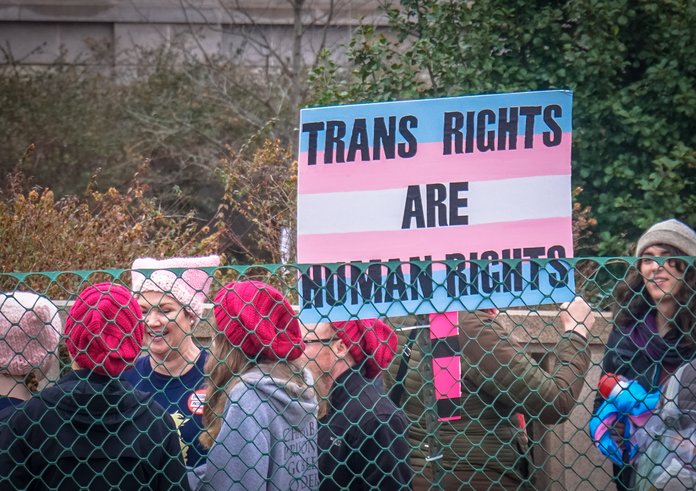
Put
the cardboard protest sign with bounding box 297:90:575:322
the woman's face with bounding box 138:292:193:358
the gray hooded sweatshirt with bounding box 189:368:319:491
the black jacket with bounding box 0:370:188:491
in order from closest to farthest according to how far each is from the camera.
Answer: the black jacket with bounding box 0:370:188:491 → the gray hooded sweatshirt with bounding box 189:368:319:491 → the cardboard protest sign with bounding box 297:90:575:322 → the woman's face with bounding box 138:292:193:358

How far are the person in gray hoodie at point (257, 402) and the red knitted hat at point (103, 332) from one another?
0.28 metres

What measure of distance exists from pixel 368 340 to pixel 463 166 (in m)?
0.66

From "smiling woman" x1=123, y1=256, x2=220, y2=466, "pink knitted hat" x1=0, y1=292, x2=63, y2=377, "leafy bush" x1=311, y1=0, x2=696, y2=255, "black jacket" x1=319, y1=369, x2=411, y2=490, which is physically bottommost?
"leafy bush" x1=311, y1=0, x2=696, y2=255

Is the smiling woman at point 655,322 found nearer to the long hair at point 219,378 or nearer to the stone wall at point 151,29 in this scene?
Result: the long hair at point 219,378

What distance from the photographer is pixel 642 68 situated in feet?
23.9

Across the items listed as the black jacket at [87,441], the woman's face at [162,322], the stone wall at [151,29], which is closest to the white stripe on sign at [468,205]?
the black jacket at [87,441]

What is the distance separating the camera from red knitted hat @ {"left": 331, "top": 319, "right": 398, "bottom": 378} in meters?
3.49

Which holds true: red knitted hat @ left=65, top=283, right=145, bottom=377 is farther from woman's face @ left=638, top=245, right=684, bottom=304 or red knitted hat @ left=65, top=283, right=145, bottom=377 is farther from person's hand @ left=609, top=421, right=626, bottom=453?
woman's face @ left=638, top=245, right=684, bottom=304

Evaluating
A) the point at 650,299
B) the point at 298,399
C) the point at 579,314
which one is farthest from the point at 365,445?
the point at 650,299

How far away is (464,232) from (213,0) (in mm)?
12299

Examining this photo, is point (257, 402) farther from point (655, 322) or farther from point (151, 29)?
point (151, 29)

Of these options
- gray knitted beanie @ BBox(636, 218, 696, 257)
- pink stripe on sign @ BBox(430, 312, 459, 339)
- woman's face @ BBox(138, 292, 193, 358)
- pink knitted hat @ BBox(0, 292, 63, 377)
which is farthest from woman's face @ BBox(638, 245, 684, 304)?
pink knitted hat @ BBox(0, 292, 63, 377)

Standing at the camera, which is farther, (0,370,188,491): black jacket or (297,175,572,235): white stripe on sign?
(297,175,572,235): white stripe on sign

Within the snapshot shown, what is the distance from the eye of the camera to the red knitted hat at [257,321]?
3.19 metres
